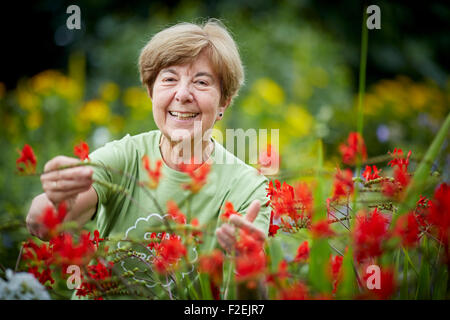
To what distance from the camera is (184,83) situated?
1339 mm

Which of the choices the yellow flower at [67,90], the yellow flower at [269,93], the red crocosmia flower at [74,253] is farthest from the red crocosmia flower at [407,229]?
the yellow flower at [67,90]

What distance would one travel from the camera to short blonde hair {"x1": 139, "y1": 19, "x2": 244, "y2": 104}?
135 centimetres

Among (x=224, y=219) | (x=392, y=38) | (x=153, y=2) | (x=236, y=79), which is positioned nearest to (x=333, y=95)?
(x=392, y=38)

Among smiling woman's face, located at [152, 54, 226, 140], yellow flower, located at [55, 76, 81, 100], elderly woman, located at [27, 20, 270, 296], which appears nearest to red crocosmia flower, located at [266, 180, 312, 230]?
elderly woman, located at [27, 20, 270, 296]

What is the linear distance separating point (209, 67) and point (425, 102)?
12.3ft

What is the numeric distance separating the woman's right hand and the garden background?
189 cm

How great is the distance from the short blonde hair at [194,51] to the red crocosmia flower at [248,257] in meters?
0.63

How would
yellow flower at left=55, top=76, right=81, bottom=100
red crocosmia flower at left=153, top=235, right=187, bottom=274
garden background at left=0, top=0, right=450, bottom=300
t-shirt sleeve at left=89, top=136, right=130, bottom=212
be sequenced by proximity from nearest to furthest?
red crocosmia flower at left=153, top=235, right=187, bottom=274, t-shirt sleeve at left=89, top=136, right=130, bottom=212, garden background at left=0, top=0, right=450, bottom=300, yellow flower at left=55, top=76, right=81, bottom=100

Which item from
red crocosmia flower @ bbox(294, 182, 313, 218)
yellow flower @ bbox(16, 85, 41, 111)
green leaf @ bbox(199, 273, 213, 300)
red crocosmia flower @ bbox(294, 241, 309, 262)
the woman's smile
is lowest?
green leaf @ bbox(199, 273, 213, 300)

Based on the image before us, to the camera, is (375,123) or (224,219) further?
(375,123)

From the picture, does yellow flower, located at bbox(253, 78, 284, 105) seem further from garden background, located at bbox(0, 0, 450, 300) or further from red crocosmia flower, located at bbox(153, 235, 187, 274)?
red crocosmia flower, located at bbox(153, 235, 187, 274)

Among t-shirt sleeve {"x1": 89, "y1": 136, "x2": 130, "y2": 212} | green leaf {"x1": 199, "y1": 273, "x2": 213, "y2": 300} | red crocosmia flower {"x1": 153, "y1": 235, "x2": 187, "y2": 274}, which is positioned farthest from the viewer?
t-shirt sleeve {"x1": 89, "y1": 136, "x2": 130, "y2": 212}
